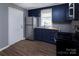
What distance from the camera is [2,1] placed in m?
1.51

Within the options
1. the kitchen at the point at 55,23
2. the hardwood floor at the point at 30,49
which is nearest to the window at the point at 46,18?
the kitchen at the point at 55,23

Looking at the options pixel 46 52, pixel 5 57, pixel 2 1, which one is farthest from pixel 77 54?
pixel 2 1

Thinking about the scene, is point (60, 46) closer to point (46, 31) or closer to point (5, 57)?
point (46, 31)

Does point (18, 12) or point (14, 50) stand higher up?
point (18, 12)

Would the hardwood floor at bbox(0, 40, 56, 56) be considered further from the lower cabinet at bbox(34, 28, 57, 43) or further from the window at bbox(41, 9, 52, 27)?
the window at bbox(41, 9, 52, 27)

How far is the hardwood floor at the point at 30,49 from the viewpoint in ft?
5.07

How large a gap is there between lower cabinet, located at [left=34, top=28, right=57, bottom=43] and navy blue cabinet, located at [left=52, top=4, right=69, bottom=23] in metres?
0.16

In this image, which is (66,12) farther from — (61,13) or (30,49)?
(30,49)

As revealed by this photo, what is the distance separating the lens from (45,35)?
158 centimetres

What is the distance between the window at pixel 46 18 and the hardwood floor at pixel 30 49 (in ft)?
0.77

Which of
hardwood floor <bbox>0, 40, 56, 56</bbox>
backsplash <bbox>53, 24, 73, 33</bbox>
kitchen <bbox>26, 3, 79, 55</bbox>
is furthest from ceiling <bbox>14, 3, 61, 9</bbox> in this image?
hardwood floor <bbox>0, 40, 56, 56</bbox>

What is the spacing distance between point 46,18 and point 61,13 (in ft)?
0.63

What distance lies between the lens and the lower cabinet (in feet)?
5.10

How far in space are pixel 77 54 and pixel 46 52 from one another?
1.24ft
